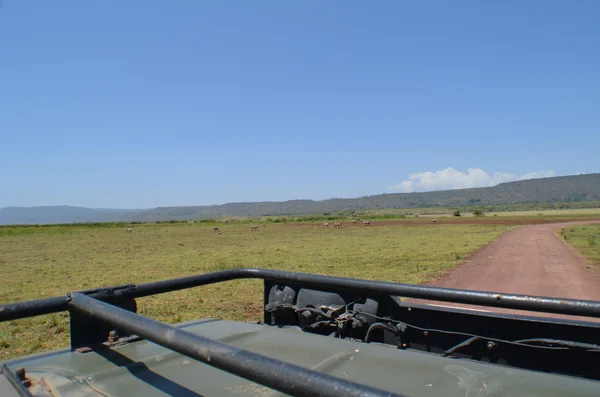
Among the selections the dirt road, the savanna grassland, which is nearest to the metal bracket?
the savanna grassland

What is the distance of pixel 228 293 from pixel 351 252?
1187 centimetres

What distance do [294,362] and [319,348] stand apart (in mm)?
231

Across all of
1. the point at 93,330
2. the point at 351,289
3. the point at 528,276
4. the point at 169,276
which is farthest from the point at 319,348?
the point at 169,276

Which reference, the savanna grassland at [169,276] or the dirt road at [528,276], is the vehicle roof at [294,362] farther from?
the dirt road at [528,276]

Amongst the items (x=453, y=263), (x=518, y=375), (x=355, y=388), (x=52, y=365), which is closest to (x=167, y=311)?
(x=52, y=365)

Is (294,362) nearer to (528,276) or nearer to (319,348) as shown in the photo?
(319,348)

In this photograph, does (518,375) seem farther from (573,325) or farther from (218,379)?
(218,379)

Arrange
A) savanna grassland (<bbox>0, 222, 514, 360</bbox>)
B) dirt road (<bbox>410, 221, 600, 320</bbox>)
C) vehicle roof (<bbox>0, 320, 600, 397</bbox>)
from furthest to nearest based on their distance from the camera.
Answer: dirt road (<bbox>410, 221, 600, 320</bbox>) < savanna grassland (<bbox>0, 222, 514, 360</bbox>) < vehicle roof (<bbox>0, 320, 600, 397</bbox>)

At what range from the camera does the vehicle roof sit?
5.46ft

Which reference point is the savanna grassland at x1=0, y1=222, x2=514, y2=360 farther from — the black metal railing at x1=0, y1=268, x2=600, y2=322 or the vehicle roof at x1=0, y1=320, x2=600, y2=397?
the vehicle roof at x1=0, y1=320, x2=600, y2=397

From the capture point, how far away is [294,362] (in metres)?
1.95

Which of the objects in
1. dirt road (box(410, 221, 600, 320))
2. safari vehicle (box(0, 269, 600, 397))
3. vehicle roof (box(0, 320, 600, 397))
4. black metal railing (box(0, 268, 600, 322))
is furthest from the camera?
dirt road (box(410, 221, 600, 320))

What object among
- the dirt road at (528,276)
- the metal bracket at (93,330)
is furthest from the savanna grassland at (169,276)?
the metal bracket at (93,330)

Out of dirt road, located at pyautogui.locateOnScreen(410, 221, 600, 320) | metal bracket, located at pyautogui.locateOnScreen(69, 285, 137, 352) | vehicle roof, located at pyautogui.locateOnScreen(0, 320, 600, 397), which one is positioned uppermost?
metal bracket, located at pyautogui.locateOnScreen(69, 285, 137, 352)
